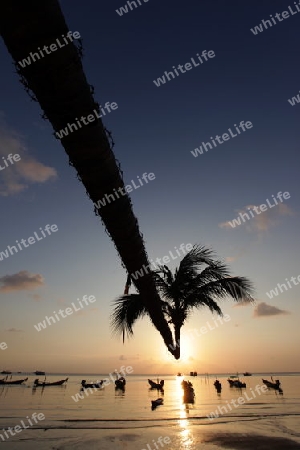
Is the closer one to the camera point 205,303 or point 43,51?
point 43,51

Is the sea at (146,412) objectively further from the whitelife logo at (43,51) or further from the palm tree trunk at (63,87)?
the whitelife logo at (43,51)

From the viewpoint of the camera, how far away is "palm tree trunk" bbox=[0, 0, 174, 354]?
64.5 inches

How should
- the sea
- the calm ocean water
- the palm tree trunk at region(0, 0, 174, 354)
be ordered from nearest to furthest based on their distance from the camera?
1. the palm tree trunk at region(0, 0, 174, 354)
2. the sea
3. the calm ocean water

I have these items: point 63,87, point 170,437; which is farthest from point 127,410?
point 63,87

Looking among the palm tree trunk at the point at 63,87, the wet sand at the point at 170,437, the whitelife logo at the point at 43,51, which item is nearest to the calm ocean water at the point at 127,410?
the wet sand at the point at 170,437

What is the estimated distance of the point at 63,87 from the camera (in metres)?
1.90

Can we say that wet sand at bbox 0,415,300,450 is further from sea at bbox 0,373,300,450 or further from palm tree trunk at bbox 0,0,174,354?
palm tree trunk at bbox 0,0,174,354

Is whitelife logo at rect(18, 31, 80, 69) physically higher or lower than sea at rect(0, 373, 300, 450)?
higher

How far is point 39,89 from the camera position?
1949mm

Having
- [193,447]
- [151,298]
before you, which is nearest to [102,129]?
[151,298]

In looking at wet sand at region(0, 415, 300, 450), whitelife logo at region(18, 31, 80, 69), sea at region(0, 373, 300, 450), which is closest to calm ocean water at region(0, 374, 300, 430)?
sea at region(0, 373, 300, 450)

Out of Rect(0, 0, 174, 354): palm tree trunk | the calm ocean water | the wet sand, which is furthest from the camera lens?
the calm ocean water

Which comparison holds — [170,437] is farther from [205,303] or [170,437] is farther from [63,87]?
[63,87]

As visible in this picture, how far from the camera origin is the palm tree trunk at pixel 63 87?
1.64 m
